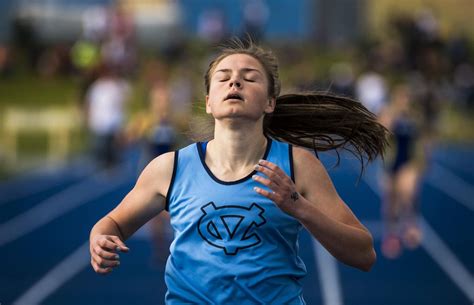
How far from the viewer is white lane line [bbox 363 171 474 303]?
358 inches

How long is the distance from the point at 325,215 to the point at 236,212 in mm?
285

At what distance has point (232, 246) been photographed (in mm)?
3412

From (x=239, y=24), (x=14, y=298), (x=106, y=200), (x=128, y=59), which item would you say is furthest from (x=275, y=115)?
(x=239, y=24)

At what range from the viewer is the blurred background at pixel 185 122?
9.47 meters

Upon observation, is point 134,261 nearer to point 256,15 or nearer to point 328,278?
point 328,278

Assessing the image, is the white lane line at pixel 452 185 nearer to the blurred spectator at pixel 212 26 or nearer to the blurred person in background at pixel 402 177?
the blurred person in background at pixel 402 177

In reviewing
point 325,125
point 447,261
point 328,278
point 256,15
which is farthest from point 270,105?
point 256,15

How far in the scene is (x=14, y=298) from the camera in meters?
8.43

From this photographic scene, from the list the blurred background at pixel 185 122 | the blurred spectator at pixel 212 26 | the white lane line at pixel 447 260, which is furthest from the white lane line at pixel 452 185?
the blurred spectator at pixel 212 26

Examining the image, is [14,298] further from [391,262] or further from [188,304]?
[188,304]

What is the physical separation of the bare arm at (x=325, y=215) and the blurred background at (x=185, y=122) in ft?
2.18

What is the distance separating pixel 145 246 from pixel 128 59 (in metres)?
18.2

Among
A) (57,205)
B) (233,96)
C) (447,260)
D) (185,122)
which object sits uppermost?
(233,96)

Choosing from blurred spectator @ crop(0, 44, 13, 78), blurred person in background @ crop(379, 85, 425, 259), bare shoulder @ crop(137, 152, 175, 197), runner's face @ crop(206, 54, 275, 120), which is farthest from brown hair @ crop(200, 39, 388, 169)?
blurred spectator @ crop(0, 44, 13, 78)
